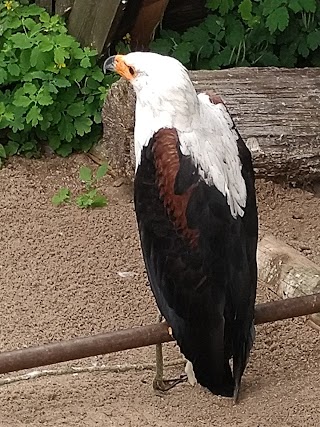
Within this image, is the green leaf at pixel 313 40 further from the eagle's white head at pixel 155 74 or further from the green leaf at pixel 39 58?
the eagle's white head at pixel 155 74

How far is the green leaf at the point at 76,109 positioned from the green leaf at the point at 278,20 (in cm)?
125

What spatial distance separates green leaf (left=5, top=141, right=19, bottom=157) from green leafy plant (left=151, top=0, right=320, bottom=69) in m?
1.08

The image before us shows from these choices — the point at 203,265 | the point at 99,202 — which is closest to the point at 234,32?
the point at 99,202

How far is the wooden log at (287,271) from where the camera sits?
4070 mm

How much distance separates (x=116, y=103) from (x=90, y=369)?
1.93 meters

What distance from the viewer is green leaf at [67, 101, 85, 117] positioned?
5.91m

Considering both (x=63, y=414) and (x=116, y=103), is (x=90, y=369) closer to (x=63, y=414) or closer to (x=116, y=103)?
(x=63, y=414)

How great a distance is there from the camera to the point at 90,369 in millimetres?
3818

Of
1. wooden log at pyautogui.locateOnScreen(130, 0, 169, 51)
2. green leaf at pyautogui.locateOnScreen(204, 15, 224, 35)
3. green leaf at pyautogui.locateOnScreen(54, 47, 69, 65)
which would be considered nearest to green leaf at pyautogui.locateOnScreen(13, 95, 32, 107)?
green leaf at pyautogui.locateOnScreen(54, 47, 69, 65)

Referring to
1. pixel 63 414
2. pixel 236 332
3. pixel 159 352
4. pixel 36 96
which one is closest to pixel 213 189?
pixel 236 332

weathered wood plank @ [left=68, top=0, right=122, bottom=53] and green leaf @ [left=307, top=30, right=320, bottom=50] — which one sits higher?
weathered wood plank @ [left=68, top=0, right=122, bottom=53]

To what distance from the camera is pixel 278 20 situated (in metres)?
5.70

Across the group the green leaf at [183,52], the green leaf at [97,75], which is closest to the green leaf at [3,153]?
the green leaf at [97,75]

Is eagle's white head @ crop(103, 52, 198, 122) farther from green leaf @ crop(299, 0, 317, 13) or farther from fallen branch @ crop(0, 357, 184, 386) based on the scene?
green leaf @ crop(299, 0, 317, 13)
